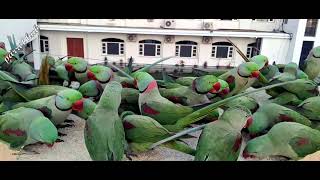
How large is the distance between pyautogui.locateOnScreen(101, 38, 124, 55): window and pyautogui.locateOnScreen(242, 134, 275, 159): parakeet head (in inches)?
307

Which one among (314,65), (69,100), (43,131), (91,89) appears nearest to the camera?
(43,131)

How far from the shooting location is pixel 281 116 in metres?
2.98

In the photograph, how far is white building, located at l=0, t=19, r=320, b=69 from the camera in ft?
31.6

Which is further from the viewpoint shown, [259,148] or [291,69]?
[291,69]

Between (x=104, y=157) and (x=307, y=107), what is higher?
(x=307, y=107)

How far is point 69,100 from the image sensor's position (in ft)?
9.39

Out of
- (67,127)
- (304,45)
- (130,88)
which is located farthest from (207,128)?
(304,45)

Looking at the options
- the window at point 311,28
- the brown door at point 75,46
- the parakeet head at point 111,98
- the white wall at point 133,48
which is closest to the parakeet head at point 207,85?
the parakeet head at point 111,98

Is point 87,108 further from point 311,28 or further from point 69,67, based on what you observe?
point 311,28

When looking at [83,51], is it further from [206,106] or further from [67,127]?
[206,106]

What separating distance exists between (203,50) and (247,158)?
25.1ft

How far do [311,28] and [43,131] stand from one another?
9.19 m

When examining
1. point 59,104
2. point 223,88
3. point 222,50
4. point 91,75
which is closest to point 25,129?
point 59,104

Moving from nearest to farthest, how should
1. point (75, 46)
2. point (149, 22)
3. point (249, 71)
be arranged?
point (249, 71) → point (149, 22) → point (75, 46)
